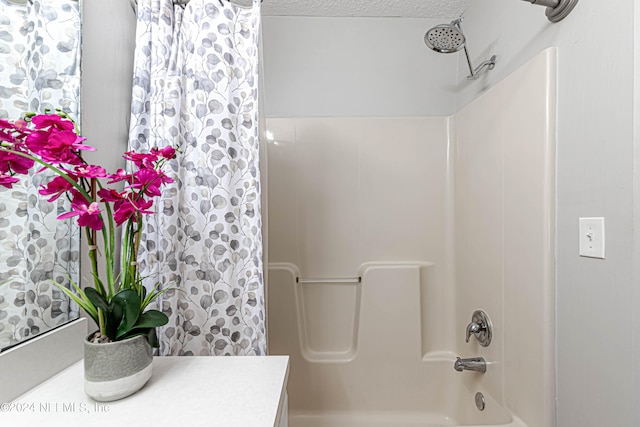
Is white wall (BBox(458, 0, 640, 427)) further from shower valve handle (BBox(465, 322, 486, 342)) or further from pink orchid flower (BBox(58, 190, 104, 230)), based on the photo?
pink orchid flower (BBox(58, 190, 104, 230))

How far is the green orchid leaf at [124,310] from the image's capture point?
0.65 meters

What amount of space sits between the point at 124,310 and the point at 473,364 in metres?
1.44

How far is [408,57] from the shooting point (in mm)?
1843

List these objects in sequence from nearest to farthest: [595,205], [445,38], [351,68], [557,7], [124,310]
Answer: [124,310] < [595,205] < [557,7] < [445,38] < [351,68]

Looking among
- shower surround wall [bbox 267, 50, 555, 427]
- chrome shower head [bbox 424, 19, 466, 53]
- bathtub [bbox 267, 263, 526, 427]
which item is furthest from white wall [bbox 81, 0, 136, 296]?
chrome shower head [bbox 424, 19, 466, 53]

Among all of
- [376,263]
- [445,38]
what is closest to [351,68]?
[445,38]

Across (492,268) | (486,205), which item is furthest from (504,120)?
(492,268)

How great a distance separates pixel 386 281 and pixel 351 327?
329mm

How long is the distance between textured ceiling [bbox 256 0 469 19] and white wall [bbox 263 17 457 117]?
0.04 m

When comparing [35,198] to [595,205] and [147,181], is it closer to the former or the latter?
[147,181]

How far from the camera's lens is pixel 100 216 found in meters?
0.61

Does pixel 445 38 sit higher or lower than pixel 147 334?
higher

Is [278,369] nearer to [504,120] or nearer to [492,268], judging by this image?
[492,268]

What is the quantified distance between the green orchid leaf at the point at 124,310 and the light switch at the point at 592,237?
45.9 inches
